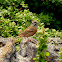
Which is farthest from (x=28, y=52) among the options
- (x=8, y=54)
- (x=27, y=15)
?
(x=27, y=15)

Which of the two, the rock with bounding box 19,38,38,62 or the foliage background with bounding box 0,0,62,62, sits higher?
the rock with bounding box 19,38,38,62

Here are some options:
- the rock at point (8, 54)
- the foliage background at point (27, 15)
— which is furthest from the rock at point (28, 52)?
the foliage background at point (27, 15)

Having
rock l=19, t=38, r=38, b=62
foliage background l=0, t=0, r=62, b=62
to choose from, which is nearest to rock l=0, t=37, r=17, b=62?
rock l=19, t=38, r=38, b=62

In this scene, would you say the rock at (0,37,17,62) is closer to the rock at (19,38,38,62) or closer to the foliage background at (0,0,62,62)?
the rock at (19,38,38,62)

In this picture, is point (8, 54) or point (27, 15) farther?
point (27, 15)

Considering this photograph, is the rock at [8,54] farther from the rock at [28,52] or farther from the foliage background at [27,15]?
the foliage background at [27,15]

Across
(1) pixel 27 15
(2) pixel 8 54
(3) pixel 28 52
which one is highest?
(2) pixel 8 54

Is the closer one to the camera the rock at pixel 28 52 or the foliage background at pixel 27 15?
the rock at pixel 28 52

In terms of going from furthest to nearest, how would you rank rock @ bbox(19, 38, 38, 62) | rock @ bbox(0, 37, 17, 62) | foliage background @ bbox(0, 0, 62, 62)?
foliage background @ bbox(0, 0, 62, 62)
rock @ bbox(19, 38, 38, 62)
rock @ bbox(0, 37, 17, 62)

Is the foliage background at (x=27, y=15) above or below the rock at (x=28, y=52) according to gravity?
below

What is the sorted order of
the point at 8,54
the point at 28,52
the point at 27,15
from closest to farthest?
the point at 8,54 < the point at 28,52 < the point at 27,15

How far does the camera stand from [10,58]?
3.54 m

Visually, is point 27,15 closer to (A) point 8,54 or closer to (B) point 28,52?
(B) point 28,52

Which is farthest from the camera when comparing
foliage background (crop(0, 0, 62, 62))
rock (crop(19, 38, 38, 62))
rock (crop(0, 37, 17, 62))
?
foliage background (crop(0, 0, 62, 62))
